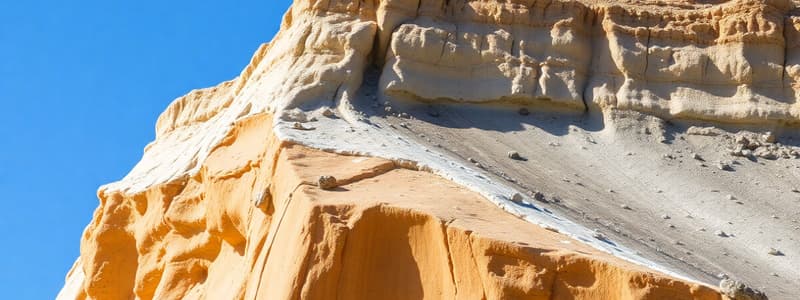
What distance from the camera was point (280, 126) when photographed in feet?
60.1

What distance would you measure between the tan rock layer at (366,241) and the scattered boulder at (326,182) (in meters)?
0.09

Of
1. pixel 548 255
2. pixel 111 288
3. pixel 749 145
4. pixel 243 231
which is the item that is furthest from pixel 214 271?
pixel 749 145

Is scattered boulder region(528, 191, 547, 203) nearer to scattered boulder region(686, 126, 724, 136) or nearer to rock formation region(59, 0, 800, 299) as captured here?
rock formation region(59, 0, 800, 299)

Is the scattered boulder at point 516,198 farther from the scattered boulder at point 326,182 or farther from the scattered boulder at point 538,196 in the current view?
the scattered boulder at point 326,182

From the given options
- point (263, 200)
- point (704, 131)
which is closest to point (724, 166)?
point (704, 131)

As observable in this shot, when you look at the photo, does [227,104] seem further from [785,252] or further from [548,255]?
[548,255]

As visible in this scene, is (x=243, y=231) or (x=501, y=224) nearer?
(x=501, y=224)

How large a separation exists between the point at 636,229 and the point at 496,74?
19.9ft

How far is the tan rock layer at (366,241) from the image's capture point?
1264 centimetres

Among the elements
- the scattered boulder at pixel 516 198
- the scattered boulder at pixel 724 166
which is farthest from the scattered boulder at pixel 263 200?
the scattered boulder at pixel 724 166

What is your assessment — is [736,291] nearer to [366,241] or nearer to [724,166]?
[366,241]

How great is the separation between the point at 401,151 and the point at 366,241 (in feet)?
10.8

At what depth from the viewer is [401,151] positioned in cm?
1711

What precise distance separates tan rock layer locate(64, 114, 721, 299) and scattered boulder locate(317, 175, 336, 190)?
0.09m
